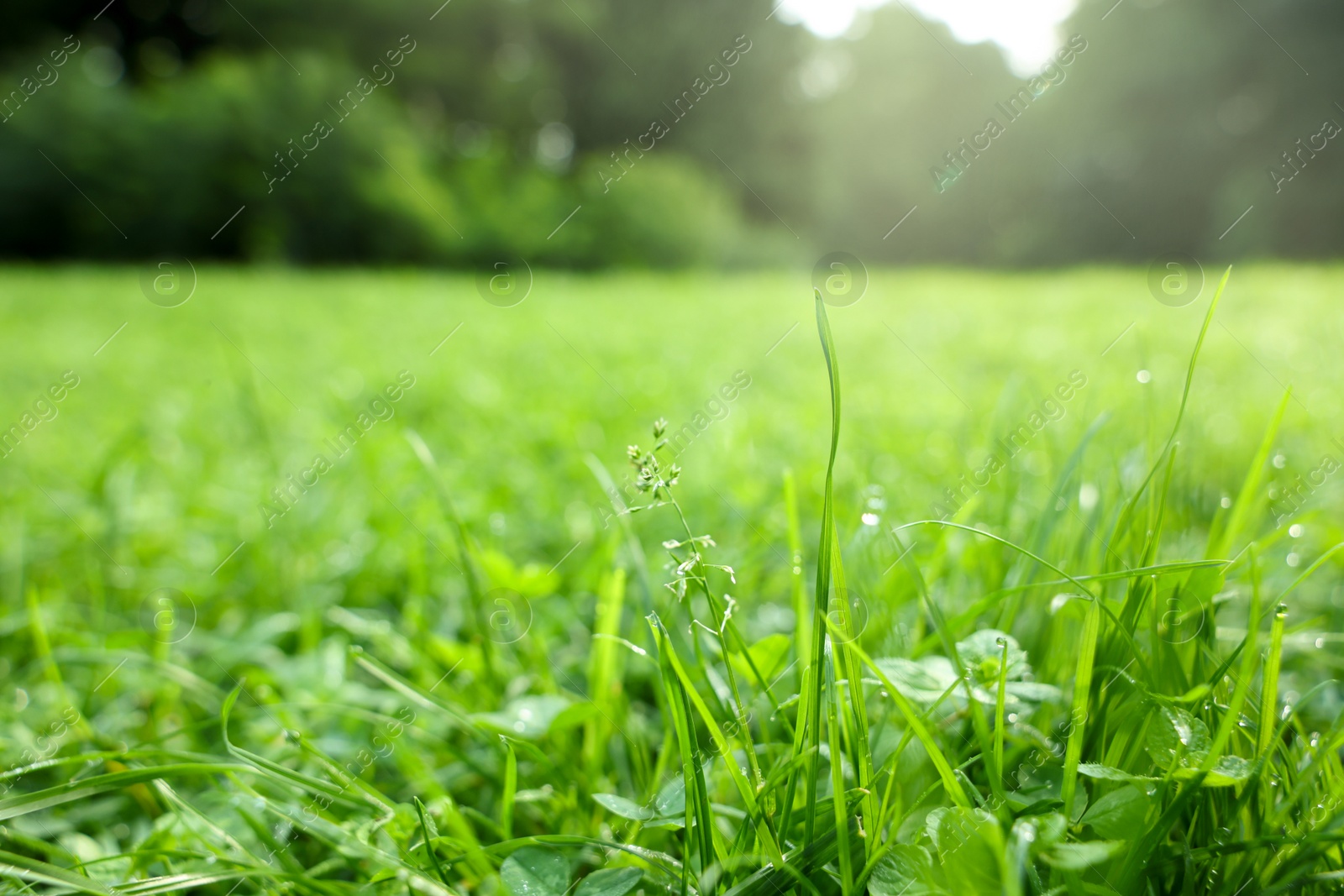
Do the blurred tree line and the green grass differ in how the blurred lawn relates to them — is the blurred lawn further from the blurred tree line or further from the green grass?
the blurred tree line

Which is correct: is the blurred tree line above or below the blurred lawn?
above

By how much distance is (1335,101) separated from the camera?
46.0 feet

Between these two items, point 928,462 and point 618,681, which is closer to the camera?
point 618,681

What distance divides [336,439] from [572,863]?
184cm

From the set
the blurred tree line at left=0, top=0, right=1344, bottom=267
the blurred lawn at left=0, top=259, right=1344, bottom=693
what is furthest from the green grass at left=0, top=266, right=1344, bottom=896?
the blurred tree line at left=0, top=0, right=1344, bottom=267

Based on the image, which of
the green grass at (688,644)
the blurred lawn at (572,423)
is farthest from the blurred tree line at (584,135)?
the green grass at (688,644)

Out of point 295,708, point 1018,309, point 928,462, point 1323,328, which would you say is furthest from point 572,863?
point 1018,309

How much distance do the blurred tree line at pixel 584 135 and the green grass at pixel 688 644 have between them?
26.2 ft

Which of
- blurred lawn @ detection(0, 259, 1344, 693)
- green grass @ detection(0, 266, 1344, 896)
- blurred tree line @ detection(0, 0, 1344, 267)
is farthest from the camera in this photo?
blurred tree line @ detection(0, 0, 1344, 267)

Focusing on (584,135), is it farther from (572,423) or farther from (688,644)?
(688,644)

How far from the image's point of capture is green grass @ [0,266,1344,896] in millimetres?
565

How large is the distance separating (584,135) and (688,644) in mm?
20914

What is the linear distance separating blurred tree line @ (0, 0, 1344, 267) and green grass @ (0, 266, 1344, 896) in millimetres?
7988

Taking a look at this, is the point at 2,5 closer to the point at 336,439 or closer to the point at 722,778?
the point at 336,439
